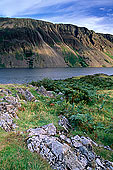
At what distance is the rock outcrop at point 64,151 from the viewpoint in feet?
18.7

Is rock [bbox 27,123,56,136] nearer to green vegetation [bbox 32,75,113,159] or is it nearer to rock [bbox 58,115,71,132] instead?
rock [bbox 58,115,71,132]

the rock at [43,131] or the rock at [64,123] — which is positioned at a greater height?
the rock at [43,131]

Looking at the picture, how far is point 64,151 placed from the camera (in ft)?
19.3

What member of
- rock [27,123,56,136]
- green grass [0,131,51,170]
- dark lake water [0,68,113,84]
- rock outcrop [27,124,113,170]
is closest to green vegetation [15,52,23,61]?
dark lake water [0,68,113,84]

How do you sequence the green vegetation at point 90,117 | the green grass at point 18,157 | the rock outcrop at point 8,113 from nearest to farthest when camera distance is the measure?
the green grass at point 18,157 < the rock outcrop at point 8,113 < the green vegetation at point 90,117

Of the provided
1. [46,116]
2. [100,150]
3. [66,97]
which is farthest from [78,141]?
[66,97]

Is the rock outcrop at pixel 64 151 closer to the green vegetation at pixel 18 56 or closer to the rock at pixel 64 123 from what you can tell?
the rock at pixel 64 123

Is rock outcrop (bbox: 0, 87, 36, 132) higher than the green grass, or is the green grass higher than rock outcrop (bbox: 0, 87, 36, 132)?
rock outcrop (bbox: 0, 87, 36, 132)

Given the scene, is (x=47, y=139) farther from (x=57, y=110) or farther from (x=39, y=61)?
(x=39, y=61)

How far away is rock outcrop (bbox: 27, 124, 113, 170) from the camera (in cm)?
569

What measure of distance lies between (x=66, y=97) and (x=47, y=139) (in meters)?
8.40

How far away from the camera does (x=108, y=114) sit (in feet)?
41.6

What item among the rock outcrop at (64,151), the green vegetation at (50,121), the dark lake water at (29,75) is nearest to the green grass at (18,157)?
the green vegetation at (50,121)

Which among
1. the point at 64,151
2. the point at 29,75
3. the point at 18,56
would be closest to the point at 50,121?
the point at 64,151
